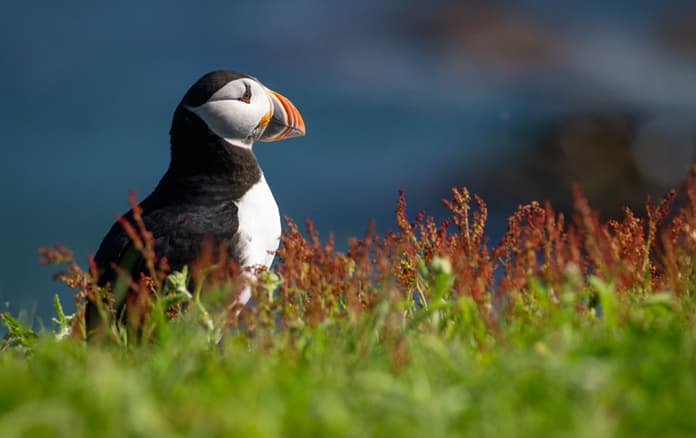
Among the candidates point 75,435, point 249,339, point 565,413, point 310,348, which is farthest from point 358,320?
point 75,435

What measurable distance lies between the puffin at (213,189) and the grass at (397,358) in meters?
0.64

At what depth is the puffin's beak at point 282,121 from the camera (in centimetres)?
624

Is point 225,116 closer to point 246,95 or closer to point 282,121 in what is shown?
point 246,95

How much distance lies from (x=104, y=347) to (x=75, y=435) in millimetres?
1990

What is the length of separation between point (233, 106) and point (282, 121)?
47cm

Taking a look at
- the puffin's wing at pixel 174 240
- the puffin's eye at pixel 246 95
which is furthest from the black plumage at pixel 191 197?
the puffin's eye at pixel 246 95

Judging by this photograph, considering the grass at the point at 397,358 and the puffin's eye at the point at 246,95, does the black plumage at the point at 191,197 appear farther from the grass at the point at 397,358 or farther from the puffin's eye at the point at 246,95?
the grass at the point at 397,358

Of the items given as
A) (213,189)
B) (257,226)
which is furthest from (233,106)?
(257,226)

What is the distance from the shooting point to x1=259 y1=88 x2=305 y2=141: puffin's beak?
6.24 m

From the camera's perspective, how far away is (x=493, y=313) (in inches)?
152

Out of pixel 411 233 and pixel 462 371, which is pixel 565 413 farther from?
pixel 411 233

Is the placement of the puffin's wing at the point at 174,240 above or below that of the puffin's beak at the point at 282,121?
below

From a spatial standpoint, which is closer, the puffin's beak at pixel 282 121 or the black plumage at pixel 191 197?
the black plumage at pixel 191 197

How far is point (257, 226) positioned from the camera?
5.78 metres
